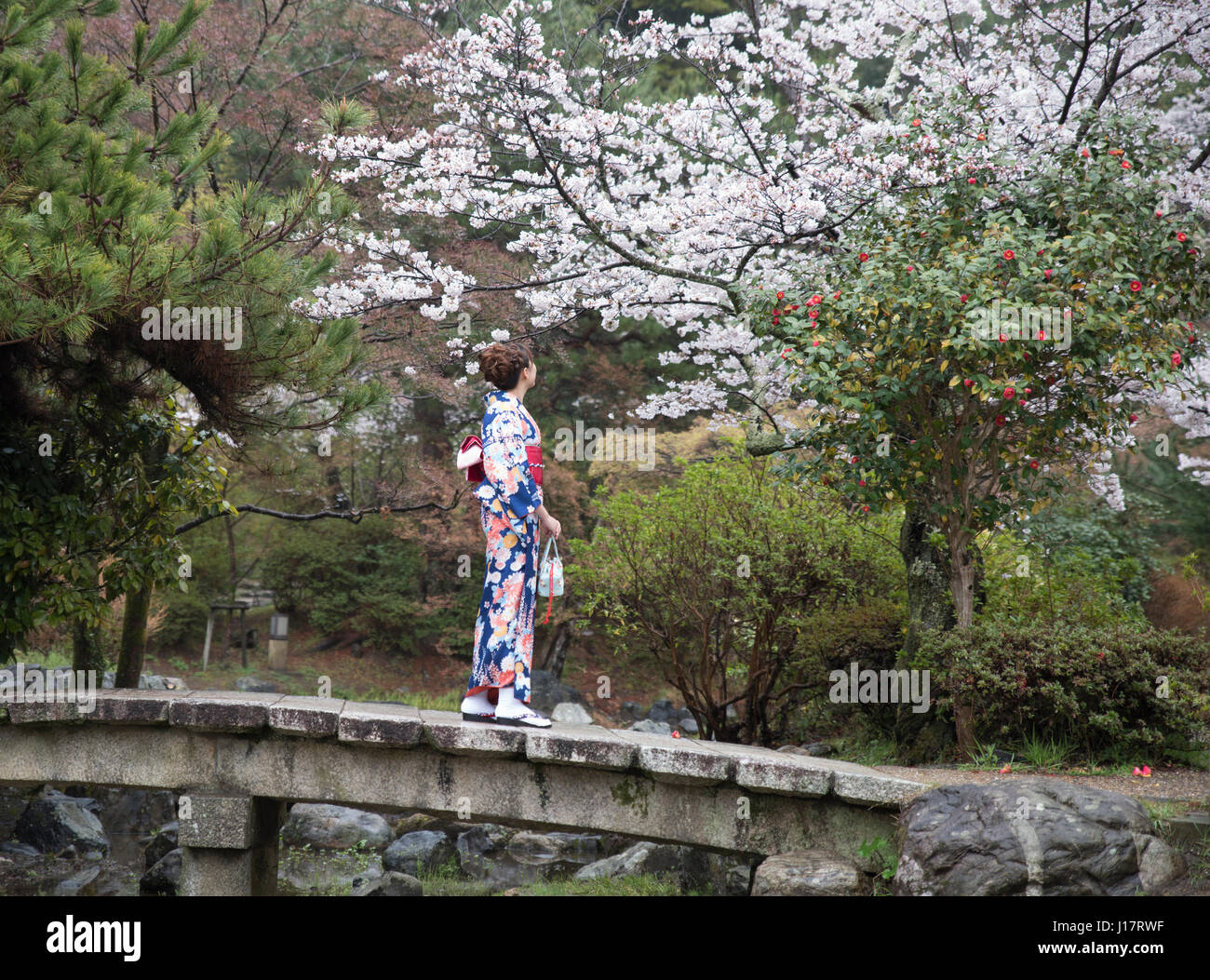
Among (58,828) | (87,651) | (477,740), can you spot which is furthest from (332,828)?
(477,740)

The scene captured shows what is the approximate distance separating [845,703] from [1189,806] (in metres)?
3.10

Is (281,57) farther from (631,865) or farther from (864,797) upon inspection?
(864,797)

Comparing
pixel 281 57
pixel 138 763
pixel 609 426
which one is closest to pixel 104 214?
pixel 138 763

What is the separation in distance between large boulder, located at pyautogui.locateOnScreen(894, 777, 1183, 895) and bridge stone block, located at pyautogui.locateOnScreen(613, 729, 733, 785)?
93 cm

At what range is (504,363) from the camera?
502 centimetres

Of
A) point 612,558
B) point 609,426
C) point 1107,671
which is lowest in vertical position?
point 1107,671

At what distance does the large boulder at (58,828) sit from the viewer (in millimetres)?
7758

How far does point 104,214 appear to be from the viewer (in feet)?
15.7

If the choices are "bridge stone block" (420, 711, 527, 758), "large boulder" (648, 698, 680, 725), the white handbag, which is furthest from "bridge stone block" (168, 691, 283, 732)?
"large boulder" (648, 698, 680, 725)

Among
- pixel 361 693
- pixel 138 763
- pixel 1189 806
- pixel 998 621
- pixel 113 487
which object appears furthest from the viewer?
pixel 361 693

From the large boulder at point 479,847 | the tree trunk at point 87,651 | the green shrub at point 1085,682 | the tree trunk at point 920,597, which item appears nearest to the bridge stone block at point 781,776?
the green shrub at point 1085,682

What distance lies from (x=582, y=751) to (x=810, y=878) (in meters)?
1.19

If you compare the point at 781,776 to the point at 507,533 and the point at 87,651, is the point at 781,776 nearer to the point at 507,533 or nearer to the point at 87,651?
the point at 507,533

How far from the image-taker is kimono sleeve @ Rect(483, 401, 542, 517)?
4949mm
